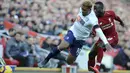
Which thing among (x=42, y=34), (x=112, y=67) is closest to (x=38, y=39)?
(x=42, y=34)

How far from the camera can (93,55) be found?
12734mm

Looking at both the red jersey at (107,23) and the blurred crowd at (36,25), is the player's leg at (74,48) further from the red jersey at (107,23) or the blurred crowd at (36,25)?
the blurred crowd at (36,25)

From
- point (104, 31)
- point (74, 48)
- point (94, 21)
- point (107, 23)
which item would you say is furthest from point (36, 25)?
point (94, 21)

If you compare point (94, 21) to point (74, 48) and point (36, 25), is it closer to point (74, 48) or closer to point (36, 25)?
point (74, 48)

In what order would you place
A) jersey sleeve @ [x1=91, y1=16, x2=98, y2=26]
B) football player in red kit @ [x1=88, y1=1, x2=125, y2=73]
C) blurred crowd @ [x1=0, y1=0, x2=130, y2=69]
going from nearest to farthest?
jersey sleeve @ [x1=91, y1=16, x2=98, y2=26]
football player in red kit @ [x1=88, y1=1, x2=125, y2=73]
blurred crowd @ [x1=0, y1=0, x2=130, y2=69]

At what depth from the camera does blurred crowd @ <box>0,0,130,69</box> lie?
1608cm

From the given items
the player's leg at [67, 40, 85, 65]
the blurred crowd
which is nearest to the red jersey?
the player's leg at [67, 40, 85, 65]

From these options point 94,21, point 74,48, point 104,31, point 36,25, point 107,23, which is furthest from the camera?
point 36,25

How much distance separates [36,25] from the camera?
16.6 m

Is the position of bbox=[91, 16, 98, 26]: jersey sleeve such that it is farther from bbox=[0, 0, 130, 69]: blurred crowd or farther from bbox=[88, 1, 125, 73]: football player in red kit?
bbox=[0, 0, 130, 69]: blurred crowd

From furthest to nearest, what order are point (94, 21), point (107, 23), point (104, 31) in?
point (104, 31)
point (107, 23)
point (94, 21)

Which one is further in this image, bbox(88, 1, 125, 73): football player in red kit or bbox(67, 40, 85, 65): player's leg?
bbox(88, 1, 125, 73): football player in red kit

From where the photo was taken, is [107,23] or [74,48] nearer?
[74,48]

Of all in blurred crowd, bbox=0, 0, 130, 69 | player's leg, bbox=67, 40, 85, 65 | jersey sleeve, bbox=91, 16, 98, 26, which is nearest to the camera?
jersey sleeve, bbox=91, 16, 98, 26
